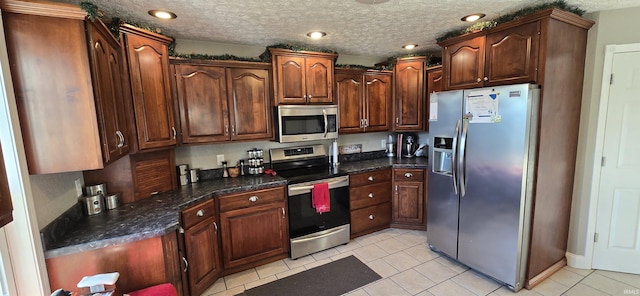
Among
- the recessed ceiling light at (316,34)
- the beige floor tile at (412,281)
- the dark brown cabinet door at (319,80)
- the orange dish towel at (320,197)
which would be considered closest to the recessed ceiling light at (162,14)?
the recessed ceiling light at (316,34)

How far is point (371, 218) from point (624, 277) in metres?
2.31

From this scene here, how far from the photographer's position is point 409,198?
341cm

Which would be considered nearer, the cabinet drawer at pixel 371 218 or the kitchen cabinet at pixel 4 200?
the kitchen cabinet at pixel 4 200

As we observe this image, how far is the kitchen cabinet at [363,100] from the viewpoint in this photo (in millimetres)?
3367

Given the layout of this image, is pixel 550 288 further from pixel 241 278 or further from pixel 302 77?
pixel 302 77

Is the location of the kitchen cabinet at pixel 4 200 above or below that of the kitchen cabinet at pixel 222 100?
below

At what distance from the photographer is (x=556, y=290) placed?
224 cm

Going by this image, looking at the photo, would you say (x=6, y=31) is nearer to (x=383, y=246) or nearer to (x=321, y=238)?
(x=321, y=238)

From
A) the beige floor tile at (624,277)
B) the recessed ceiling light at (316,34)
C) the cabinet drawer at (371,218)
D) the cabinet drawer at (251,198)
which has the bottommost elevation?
the beige floor tile at (624,277)

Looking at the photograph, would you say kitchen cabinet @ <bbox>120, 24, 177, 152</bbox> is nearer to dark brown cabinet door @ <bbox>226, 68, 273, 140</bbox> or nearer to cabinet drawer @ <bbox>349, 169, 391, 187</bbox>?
dark brown cabinet door @ <bbox>226, 68, 273, 140</bbox>

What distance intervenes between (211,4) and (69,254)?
1784 mm

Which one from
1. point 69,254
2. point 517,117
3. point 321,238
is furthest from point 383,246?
point 69,254

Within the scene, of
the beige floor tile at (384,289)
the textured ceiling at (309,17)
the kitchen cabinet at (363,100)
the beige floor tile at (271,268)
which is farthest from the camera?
the kitchen cabinet at (363,100)

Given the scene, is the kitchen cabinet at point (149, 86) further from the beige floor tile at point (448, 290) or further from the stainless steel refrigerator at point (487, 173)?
the beige floor tile at point (448, 290)
